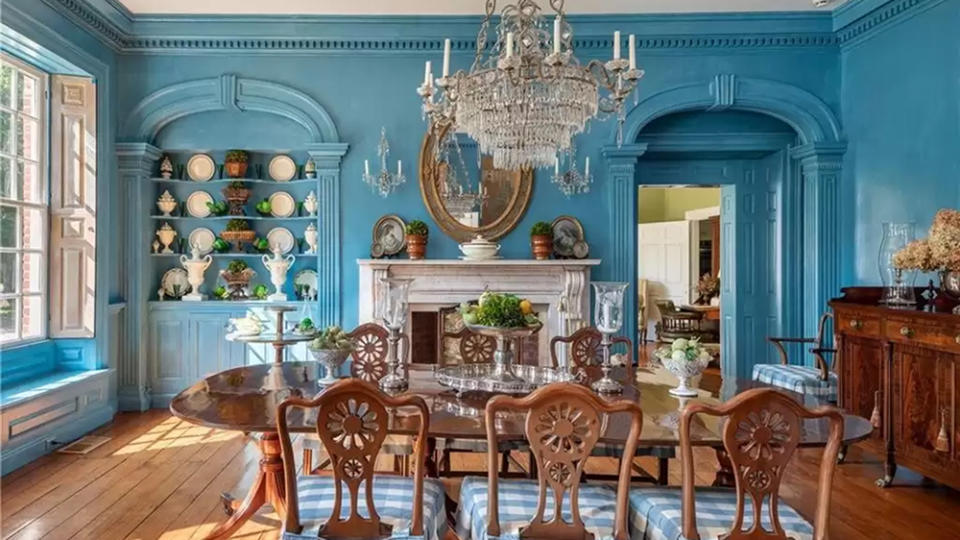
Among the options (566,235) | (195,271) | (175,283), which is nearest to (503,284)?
(566,235)

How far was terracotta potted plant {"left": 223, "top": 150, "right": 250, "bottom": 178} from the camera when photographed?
535 centimetres

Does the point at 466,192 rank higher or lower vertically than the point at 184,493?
higher

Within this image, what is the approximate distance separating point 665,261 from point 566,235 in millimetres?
5636

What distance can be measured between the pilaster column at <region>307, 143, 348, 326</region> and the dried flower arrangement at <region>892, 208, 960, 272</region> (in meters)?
4.00

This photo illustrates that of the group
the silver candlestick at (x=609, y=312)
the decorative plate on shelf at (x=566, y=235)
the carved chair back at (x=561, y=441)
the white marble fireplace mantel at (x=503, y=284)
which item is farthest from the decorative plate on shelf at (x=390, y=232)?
the carved chair back at (x=561, y=441)

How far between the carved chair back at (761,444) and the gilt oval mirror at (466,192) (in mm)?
3473

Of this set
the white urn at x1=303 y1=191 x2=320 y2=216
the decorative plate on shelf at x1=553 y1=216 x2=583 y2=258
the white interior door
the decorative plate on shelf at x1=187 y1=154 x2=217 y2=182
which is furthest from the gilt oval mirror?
the white interior door

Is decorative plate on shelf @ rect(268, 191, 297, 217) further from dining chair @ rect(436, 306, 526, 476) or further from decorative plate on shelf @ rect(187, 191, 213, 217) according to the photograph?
dining chair @ rect(436, 306, 526, 476)

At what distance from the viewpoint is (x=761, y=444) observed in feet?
5.97

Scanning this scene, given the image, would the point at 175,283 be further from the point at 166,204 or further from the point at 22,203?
the point at 22,203

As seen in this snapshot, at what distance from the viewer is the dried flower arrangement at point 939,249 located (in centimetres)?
319

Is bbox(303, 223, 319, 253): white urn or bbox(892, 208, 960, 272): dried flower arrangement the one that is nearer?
bbox(892, 208, 960, 272): dried flower arrangement

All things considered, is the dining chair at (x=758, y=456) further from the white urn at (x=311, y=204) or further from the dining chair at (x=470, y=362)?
the white urn at (x=311, y=204)

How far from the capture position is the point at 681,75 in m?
5.14
